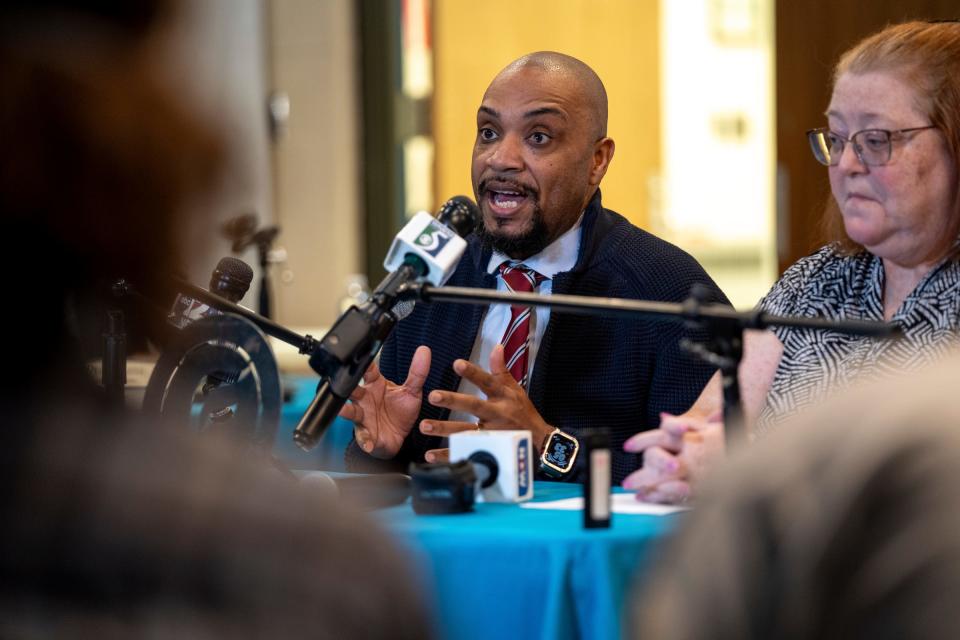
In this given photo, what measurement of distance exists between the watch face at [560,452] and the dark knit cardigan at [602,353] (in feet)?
1.12

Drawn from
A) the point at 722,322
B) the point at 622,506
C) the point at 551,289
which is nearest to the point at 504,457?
the point at 622,506

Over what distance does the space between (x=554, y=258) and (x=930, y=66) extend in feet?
3.68

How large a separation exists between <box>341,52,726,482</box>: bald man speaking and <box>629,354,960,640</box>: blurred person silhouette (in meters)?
2.12

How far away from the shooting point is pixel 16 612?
1.69ft

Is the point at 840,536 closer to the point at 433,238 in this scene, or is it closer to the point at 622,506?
the point at 433,238

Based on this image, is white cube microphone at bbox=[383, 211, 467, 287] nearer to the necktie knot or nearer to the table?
the table

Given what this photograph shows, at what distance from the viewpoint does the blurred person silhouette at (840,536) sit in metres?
0.38

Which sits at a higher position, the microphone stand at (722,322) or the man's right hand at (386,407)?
the microphone stand at (722,322)

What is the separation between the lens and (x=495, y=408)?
234cm

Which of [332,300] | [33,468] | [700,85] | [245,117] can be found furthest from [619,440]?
[700,85]

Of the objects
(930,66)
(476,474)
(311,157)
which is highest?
(311,157)

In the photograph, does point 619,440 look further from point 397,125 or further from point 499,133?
point 397,125

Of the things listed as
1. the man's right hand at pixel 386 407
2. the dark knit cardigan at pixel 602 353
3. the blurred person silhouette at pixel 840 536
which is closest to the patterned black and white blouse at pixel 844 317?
the dark knit cardigan at pixel 602 353

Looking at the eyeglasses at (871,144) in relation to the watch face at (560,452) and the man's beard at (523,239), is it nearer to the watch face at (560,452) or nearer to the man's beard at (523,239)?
the watch face at (560,452)
